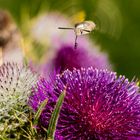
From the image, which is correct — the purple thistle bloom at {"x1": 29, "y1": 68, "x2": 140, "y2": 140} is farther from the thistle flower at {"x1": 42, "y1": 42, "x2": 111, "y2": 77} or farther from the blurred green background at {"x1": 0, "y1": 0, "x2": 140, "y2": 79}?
the blurred green background at {"x1": 0, "y1": 0, "x2": 140, "y2": 79}

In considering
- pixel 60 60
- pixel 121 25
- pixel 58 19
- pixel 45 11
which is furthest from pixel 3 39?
pixel 121 25

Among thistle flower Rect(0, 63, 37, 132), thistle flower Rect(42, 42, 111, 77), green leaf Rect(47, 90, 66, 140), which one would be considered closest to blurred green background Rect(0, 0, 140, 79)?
thistle flower Rect(42, 42, 111, 77)

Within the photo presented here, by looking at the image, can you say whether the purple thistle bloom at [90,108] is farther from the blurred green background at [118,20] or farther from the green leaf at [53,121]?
the blurred green background at [118,20]

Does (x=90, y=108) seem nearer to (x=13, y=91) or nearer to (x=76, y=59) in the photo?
(x=13, y=91)

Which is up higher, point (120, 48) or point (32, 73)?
point (32, 73)

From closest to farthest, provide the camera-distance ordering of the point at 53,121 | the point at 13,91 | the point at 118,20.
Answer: the point at 53,121 < the point at 13,91 < the point at 118,20

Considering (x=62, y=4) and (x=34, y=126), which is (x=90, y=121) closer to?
(x=34, y=126)

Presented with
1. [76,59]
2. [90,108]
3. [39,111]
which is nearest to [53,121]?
[39,111]
